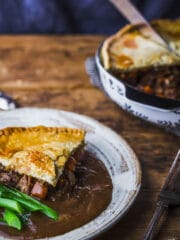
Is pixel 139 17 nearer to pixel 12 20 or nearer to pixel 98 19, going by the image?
pixel 98 19

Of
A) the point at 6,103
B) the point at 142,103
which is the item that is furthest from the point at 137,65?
the point at 6,103

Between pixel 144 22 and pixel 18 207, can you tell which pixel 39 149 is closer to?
pixel 18 207

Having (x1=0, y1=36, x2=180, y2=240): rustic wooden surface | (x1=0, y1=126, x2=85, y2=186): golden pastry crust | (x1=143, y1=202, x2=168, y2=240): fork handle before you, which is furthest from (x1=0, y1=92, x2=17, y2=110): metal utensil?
(x1=143, y1=202, x2=168, y2=240): fork handle

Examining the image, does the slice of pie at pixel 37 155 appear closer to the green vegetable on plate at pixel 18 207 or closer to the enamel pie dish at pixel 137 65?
the green vegetable on plate at pixel 18 207

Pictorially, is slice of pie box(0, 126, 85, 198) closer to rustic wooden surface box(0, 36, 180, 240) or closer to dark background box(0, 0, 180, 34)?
rustic wooden surface box(0, 36, 180, 240)

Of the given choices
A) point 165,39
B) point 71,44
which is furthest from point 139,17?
point 71,44

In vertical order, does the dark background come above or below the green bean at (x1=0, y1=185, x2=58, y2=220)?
below
